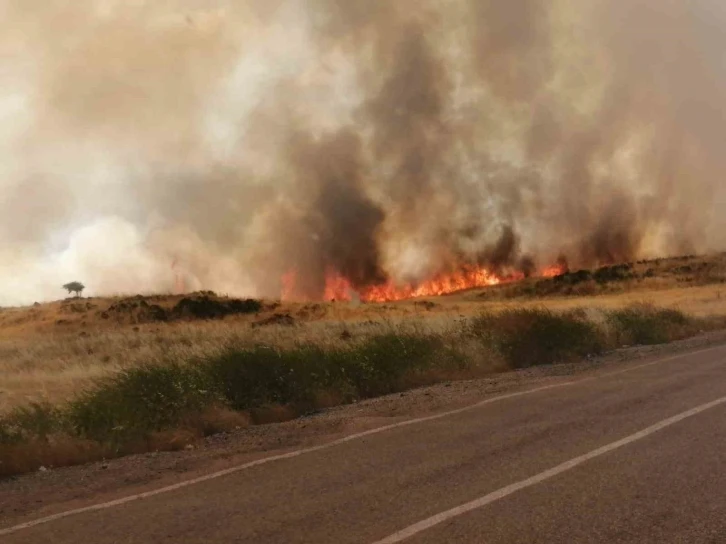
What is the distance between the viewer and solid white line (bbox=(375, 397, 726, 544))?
485 cm

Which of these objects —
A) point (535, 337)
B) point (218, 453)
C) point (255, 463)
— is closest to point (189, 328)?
point (535, 337)

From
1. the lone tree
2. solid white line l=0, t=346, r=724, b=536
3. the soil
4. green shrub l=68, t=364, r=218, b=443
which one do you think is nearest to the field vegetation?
green shrub l=68, t=364, r=218, b=443

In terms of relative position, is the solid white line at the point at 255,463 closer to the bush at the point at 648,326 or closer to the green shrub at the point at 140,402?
the green shrub at the point at 140,402

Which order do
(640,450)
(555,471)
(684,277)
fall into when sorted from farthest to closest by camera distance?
(684,277)
(640,450)
(555,471)

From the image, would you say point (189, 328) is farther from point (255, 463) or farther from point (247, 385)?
point (255, 463)

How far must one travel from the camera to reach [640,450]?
683 cm

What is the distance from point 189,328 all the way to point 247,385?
20.4m

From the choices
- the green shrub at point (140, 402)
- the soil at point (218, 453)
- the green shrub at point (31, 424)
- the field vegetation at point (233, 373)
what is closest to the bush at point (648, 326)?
the field vegetation at point (233, 373)

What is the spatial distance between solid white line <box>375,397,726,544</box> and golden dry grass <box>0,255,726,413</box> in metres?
7.64

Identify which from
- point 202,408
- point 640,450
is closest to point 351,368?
point 202,408

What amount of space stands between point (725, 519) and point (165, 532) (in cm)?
392

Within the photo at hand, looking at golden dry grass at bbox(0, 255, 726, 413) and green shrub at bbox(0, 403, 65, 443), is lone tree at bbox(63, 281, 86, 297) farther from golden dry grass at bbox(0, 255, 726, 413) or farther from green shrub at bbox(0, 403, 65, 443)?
green shrub at bbox(0, 403, 65, 443)

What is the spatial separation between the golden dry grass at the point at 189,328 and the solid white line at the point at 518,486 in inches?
301

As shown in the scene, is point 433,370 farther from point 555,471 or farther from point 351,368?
point 555,471
